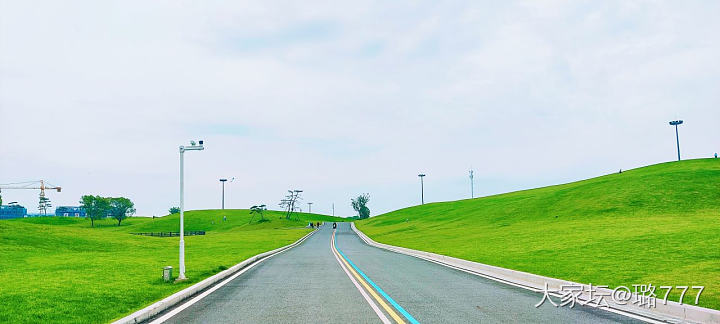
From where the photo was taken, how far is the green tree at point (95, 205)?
516ft

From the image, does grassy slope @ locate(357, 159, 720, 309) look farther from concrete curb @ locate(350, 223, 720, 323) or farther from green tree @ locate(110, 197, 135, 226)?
green tree @ locate(110, 197, 135, 226)

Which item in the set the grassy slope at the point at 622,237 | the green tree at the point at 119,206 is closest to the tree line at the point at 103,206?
the green tree at the point at 119,206

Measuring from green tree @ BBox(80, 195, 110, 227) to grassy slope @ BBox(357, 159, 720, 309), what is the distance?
4934 inches

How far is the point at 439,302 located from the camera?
12.7m

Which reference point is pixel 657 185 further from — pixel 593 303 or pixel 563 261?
pixel 593 303

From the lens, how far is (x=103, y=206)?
159 metres

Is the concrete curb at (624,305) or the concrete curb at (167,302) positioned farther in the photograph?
the concrete curb at (167,302)

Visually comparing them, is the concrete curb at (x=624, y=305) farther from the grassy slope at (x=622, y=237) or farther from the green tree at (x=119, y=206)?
the green tree at (x=119, y=206)

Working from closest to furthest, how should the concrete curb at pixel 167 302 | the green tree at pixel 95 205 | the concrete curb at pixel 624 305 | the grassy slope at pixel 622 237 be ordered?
1. the concrete curb at pixel 624 305
2. the concrete curb at pixel 167 302
3. the grassy slope at pixel 622 237
4. the green tree at pixel 95 205

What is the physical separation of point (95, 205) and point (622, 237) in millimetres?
159586

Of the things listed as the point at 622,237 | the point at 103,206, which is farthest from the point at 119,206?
the point at 622,237

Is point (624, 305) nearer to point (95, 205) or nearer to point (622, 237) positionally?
point (622, 237)

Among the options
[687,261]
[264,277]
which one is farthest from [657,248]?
[264,277]

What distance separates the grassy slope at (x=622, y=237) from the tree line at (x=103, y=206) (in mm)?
125538
